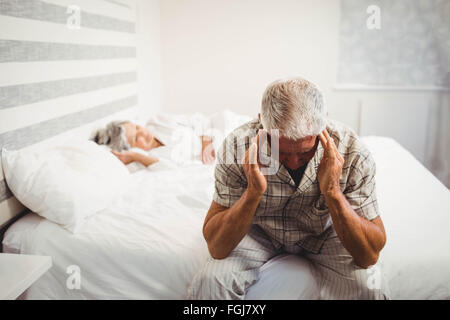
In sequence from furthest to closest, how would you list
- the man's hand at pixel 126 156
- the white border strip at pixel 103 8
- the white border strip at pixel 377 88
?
the white border strip at pixel 377 88 → the man's hand at pixel 126 156 → the white border strip at pixel 103 8

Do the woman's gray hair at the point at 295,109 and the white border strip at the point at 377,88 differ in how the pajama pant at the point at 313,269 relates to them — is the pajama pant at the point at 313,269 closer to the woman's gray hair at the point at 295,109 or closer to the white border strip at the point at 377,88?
the woman's gray hair at the point at 295,109

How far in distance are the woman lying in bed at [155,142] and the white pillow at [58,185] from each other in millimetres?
482

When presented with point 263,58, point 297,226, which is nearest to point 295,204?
point 297,226

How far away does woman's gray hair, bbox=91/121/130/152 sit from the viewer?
2.39m

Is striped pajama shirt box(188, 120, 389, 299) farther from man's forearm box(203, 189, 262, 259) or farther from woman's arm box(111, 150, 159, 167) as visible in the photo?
woman's arm box(111, 150, 159, 167)

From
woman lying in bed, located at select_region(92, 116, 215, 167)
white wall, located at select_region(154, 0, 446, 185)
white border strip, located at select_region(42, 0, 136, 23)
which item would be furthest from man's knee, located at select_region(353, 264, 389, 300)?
white wall, located at select_region(154, 0, 446, 185)

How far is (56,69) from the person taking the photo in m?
2.00

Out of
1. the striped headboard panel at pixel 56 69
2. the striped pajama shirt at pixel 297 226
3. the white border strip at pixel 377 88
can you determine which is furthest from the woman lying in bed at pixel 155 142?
the white border strip at pixel 377 88

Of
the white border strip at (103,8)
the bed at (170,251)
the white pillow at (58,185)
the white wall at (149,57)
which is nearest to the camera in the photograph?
the bed at (170,251)

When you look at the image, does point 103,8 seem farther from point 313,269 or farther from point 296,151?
point 313,269

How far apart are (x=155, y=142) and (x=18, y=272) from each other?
1552 millimetres

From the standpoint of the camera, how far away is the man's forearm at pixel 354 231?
125cm

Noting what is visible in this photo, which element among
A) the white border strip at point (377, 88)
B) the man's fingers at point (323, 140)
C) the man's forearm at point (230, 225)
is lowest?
the man's forearm at point (230, 225)

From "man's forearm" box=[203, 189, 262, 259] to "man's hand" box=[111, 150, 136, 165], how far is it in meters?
1.09
